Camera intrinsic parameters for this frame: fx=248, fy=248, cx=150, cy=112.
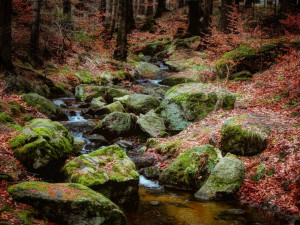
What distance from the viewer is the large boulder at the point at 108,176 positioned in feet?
19.5

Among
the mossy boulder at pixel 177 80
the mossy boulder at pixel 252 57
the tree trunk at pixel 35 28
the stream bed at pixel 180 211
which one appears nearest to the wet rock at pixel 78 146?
the stream bed at pixel 180 211

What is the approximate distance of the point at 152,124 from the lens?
451 inches

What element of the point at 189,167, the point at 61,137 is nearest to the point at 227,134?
the point at 189,167

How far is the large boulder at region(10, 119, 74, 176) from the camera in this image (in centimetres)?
622

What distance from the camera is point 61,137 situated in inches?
285

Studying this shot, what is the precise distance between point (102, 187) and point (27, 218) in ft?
6.87

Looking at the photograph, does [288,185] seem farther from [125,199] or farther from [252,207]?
[125,199]

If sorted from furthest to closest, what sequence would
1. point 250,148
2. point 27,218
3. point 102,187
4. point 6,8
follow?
point 6,8 < point 250,148 < point 102,187 < point 27,218

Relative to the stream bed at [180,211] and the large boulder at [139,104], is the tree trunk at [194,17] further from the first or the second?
the stream bed at [180,211]

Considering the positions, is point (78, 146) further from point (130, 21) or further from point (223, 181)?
point (130, 21)

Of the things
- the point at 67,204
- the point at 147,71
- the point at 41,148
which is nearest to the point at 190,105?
the point at 41,148

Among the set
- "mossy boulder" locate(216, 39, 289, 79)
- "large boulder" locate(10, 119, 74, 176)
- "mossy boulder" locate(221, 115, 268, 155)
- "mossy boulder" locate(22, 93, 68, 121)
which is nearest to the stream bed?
"mossy boulder" locate(221, 115, 268, 155)

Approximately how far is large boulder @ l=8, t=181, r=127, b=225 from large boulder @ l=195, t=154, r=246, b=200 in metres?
3.07

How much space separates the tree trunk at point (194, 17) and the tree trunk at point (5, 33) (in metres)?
17.9
